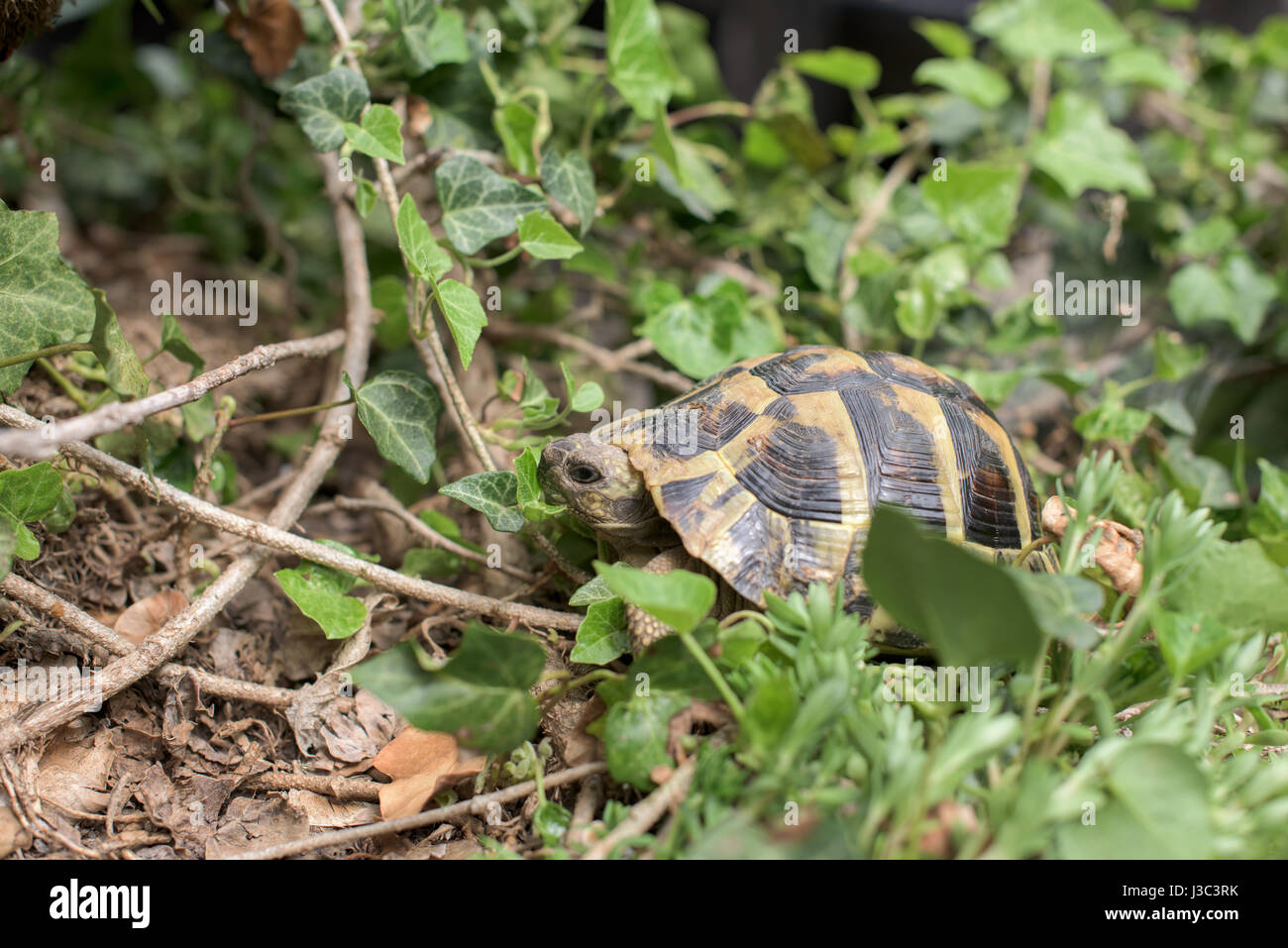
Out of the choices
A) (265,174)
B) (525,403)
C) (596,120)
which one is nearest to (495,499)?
(525,403)

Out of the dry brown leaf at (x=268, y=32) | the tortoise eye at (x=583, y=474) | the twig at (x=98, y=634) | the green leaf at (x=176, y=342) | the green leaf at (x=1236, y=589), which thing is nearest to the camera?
the green leaf at (x=1236, y=589)

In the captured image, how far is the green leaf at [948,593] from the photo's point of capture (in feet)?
3.57

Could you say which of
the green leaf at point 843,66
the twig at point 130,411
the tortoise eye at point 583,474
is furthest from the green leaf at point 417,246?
the green leaf at point 843,66

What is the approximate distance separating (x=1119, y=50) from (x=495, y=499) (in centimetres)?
312

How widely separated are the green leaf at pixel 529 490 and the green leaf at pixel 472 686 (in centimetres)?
48

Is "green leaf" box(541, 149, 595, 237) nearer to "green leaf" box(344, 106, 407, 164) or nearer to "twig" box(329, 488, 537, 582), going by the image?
"green leaf" box(344, 106, 407, 164)

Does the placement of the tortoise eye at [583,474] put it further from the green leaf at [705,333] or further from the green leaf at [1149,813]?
the green leaf at [1149,813]

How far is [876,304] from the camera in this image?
2.70 m

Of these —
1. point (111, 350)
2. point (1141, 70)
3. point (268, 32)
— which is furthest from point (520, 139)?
point (1141, 70)

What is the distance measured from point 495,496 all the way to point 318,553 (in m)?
0.38

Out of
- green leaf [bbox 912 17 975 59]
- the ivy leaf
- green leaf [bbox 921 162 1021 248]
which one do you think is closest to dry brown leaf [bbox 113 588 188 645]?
the ivy leaf

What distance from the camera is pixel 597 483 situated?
1726mm

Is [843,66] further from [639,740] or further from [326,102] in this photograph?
[639,740]
